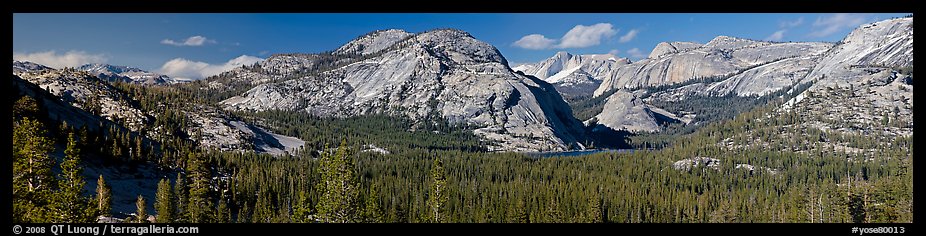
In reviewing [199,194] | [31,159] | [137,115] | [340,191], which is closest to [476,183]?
A: [199,194]

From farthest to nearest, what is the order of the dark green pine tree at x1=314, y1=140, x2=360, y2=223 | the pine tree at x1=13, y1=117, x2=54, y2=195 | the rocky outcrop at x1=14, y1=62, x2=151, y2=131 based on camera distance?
the rocky outcrop at x1=14, y1=62, x2=151, y2=131
the dark green pine tree at x1=314, y1=140, x2=360, y2=223
the pine tree at x1=13, y1=117, x2=54, y2=195

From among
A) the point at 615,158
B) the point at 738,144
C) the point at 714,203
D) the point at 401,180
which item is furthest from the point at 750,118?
the point at 401,180

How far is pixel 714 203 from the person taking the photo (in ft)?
296

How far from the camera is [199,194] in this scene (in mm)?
43938

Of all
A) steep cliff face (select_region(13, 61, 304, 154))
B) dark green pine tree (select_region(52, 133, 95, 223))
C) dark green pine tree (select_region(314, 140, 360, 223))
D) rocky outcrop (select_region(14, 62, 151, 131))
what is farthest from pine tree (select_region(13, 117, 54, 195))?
rocky outcrop (select_region(14, 62, 151, 131))

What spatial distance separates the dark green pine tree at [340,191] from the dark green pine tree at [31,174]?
15.2 m

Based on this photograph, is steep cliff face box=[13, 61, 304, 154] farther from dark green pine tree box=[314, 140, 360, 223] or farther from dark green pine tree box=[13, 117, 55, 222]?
dark green pine tree box=[13, 117, 55, 222]

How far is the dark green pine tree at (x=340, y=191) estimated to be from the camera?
34719mm

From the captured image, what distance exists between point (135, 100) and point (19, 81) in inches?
2742

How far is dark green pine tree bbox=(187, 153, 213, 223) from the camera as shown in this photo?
4284 centimetres

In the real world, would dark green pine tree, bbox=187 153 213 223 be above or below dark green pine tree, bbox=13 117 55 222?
below

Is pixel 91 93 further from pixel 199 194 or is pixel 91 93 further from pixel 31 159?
pixel 31 159

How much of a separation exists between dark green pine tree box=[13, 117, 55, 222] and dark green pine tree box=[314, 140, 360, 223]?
15.2 metres
